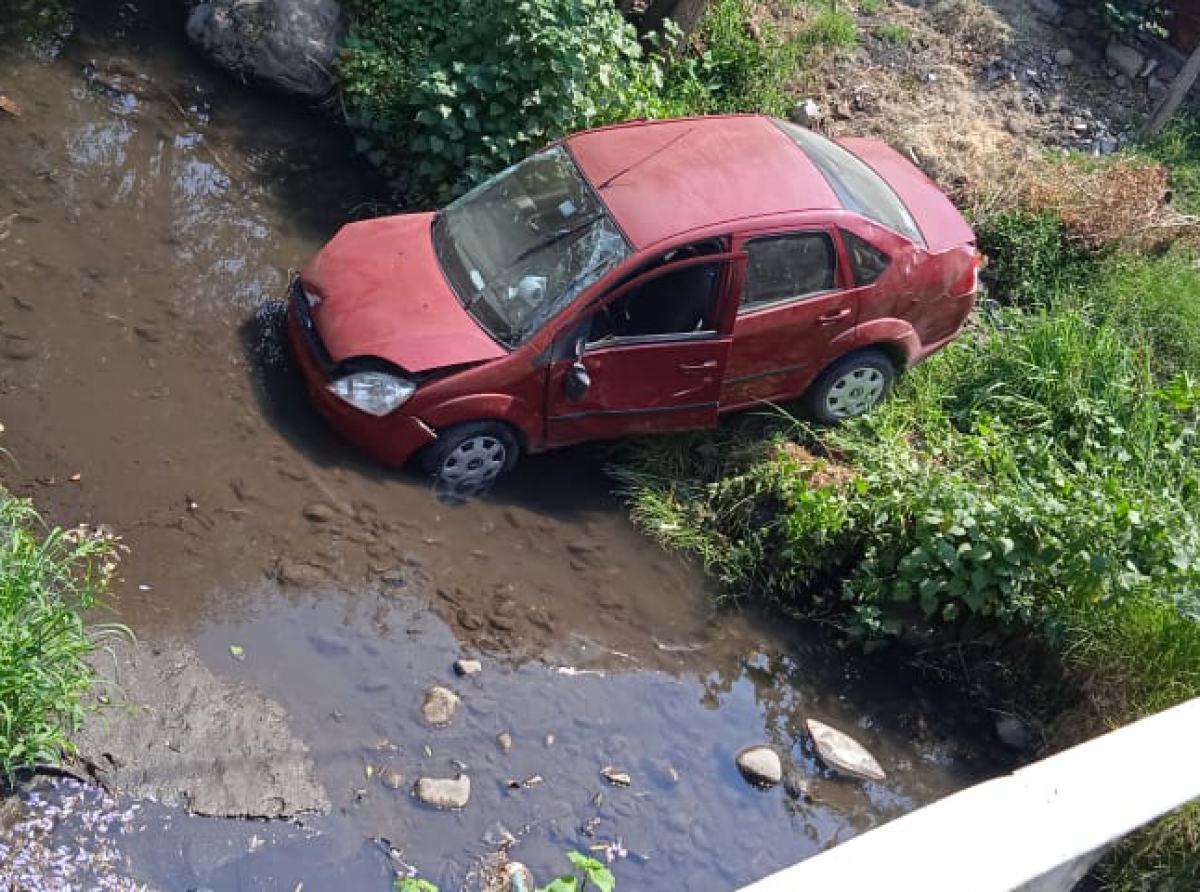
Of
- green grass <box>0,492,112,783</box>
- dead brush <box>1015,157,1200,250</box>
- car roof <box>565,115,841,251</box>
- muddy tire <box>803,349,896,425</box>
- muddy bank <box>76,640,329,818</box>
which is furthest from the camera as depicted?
dead brush <box>1015,157,1200,250</box>

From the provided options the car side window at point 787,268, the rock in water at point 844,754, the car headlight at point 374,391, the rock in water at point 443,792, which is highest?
the car side window at point 787,268

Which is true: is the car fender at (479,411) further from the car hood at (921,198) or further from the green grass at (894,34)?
the green grass at (894,34)

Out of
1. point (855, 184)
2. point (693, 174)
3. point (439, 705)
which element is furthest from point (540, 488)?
point (855, 184)

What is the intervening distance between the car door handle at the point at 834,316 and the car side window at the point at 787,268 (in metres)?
0.15

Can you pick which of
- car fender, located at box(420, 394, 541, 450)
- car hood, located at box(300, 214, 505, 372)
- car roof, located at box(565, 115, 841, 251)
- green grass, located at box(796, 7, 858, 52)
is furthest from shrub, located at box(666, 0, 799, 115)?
car fender, located at box(420, 394, 541, 450)

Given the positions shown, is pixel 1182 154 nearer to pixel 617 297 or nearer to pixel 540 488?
pixel 617 297

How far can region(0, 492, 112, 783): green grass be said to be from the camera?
4457 mm

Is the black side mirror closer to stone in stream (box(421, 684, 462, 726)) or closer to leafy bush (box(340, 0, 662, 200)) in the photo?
stone in stream (box(421, 684, 462, 726))

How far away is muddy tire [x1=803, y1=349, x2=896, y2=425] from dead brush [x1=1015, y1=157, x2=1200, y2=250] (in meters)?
2.81

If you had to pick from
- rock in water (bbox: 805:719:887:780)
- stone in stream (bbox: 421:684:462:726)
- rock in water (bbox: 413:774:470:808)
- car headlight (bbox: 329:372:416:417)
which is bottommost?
stone in stream (bbox: 421:684:462:726)

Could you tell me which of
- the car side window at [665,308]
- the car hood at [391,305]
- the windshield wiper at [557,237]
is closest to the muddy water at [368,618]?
the car hood at [391,305]

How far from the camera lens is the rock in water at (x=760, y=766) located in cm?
577

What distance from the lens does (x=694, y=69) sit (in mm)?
9977

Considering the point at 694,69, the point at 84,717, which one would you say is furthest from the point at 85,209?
the point at 694,69
